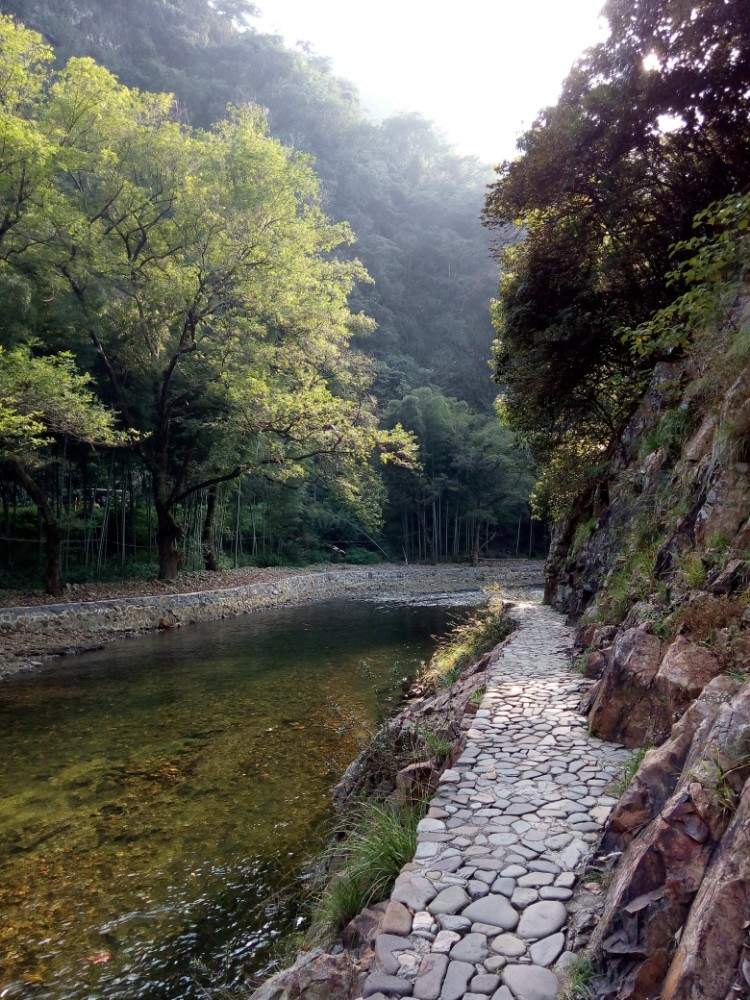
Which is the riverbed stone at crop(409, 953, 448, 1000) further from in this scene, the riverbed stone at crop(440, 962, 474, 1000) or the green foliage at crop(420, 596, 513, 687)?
the green foliage at crop(420, 596, 513, 687)

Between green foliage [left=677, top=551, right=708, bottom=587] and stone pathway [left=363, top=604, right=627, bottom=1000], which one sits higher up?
green foliage [left=677, top=551, right=708, bottom=587]

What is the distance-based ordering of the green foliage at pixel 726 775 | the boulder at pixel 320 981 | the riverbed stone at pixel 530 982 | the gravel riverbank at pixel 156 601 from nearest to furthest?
1. the riverbed stone at pixel 530 982
2. the green foliage at pixel 726 775
3. the boulder at pixel 320 981
4. the gravel riverbank at pixel 156 601

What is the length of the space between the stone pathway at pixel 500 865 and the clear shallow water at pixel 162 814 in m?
1.42

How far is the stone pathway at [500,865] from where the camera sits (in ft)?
6.40

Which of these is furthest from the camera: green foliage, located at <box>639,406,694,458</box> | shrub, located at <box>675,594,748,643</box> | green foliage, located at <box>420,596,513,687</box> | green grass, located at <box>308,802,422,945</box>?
green foliage, located at <box>420,596,513,687</box>

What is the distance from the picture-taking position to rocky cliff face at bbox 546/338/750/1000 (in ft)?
5.56

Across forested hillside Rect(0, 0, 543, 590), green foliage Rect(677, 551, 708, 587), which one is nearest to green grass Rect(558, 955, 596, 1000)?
green foliage Rect(677, 551, 708, 587)

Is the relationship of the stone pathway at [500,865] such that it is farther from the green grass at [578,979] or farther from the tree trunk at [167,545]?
the tree trunk at [167,545]

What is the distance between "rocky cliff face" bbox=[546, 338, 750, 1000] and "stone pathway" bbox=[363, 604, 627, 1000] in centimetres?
22

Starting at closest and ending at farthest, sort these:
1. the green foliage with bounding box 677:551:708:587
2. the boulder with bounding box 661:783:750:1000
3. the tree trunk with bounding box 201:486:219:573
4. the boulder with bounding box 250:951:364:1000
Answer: the boulder with bounding box 661:783:750:1000
the boulder with bounding box 250:951:364:1000
the green foliage with bounding box 677:551:708:587
the tree trunk with bounding box 201:486:219:573

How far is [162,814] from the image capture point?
16.3 feet

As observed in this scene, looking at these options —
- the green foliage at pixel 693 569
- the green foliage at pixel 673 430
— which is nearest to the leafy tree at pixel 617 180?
the green foliage at pixel 673 430

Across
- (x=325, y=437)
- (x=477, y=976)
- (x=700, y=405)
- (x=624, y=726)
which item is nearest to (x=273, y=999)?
(x=477, y=976)

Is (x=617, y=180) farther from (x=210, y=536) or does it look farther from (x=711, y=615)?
(x=210, y=536)
